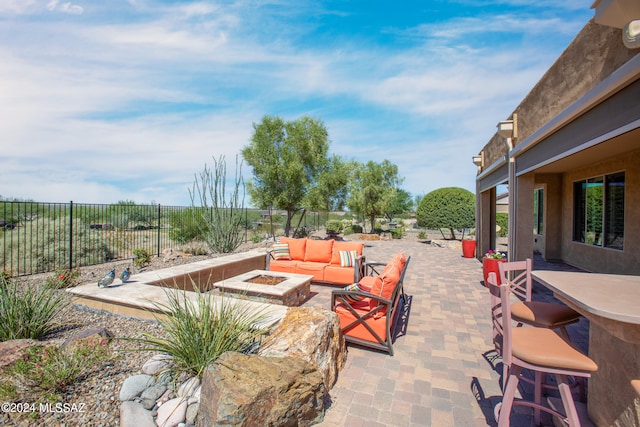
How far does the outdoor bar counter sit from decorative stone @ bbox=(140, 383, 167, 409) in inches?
114

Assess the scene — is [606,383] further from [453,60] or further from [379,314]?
[453,60]

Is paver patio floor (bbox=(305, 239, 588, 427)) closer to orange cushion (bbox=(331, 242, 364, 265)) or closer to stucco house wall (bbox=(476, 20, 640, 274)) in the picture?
orange cushion (bbox=(331, 242, 364, 265))

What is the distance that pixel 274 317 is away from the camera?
3.27 meters

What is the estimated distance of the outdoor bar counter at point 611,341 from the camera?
141cm

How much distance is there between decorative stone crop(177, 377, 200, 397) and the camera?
225 centimetres

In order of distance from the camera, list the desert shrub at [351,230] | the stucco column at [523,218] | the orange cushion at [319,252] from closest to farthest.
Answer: the stucco column at [523,218] → the orange cushion at [319,252] → the desert shrub at [351,230]

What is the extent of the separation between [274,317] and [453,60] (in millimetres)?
7735

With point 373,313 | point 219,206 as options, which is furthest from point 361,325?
point 219,206

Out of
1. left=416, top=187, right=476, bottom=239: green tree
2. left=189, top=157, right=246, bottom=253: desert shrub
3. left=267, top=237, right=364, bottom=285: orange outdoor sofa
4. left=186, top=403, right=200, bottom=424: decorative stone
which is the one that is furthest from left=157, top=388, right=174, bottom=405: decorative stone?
left=416, top=187, right=476, bottom=239: green tree

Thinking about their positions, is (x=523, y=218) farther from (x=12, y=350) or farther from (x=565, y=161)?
(x=12, y=350)

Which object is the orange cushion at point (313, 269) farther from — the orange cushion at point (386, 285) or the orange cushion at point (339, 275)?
the orange cushion at point (386, 285)

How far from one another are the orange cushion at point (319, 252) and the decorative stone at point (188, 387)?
4.51 m

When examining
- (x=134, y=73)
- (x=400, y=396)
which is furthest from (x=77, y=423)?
(x=134, y=73)

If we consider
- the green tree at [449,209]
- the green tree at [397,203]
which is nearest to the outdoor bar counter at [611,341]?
the green tree at [449,209]
